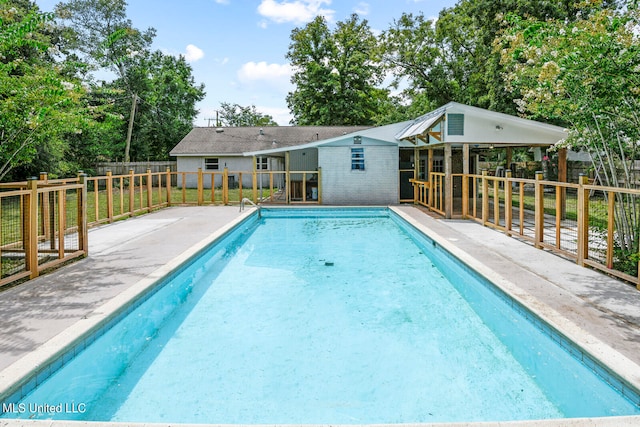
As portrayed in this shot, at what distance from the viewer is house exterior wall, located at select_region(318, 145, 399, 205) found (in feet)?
54.9

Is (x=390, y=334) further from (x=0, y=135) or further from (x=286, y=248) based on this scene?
(x=0, y=135)

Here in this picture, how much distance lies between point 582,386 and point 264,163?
24.4 metres

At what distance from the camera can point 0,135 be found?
303 inches

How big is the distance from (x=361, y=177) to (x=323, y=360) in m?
13.0

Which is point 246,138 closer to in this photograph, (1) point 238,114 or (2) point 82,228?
(2) point 82,228

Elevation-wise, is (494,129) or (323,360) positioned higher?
(494,129)

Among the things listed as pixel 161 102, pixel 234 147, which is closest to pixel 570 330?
pixel 234 147

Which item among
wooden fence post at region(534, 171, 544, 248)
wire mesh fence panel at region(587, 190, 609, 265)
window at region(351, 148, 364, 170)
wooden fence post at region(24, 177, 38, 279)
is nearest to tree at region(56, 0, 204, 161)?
window at region(351, 148, 364, 170)

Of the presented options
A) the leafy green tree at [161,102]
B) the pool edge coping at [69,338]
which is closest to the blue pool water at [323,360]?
the pool edge coping at [69,338]

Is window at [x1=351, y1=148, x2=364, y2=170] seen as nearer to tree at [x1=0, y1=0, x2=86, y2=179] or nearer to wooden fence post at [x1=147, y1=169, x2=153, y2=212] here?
wooden fence post at [x1=147, y1=169, x2=153, y2=212]

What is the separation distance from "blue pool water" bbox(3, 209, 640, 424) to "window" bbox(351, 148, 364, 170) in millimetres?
9731

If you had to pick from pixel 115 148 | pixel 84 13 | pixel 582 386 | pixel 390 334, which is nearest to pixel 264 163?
pixel 115 148

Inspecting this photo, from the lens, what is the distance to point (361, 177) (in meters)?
16.9

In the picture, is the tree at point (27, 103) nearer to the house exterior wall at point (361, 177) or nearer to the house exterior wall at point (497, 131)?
the house exterior wall at point (497, 131)
